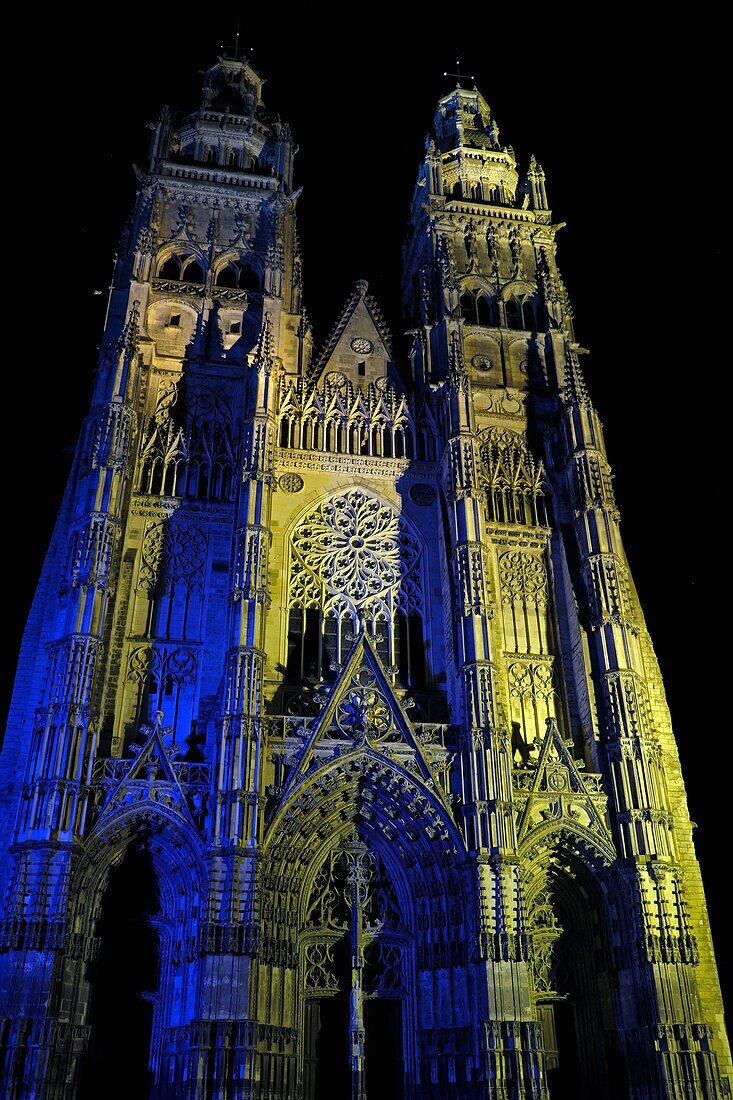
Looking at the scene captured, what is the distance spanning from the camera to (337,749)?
21.8 meters

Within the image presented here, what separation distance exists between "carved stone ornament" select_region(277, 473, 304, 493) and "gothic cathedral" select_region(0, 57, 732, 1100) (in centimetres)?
10

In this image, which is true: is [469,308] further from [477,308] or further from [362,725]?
[362,725]

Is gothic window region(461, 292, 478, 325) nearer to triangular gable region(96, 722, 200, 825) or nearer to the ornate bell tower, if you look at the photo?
the ornate bell tower

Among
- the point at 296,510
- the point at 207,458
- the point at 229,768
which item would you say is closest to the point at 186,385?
the point at 207,458

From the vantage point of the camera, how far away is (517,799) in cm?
2192

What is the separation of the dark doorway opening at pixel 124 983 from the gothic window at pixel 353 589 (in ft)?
22.1

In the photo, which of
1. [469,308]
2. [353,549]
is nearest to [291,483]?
[353,549]

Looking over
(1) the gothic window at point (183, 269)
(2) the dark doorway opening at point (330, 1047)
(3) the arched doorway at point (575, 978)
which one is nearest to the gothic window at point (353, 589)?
(3) the arched doorway at point (575, 978)

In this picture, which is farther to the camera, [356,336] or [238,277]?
[238,277]

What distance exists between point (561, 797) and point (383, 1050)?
7.36m

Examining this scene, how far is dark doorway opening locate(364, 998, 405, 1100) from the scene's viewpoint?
65.7ft

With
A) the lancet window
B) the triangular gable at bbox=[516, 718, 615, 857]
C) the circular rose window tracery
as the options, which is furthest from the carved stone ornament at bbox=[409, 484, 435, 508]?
the triangular gable at bbox=[516, 718, 615, 857]

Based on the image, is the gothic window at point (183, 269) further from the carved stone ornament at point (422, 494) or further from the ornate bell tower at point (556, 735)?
the carved stone ornament at point (422, 494)

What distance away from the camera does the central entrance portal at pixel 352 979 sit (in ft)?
66.0
